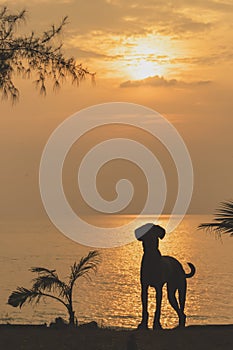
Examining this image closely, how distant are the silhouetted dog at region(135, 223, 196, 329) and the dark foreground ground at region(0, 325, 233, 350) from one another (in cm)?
257

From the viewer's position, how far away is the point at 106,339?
44.8 ft

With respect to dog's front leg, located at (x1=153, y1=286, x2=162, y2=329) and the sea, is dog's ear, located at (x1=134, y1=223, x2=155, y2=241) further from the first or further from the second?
the sea

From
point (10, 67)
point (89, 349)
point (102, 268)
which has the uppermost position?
point (102, 268)

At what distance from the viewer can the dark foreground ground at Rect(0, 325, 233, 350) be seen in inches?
530

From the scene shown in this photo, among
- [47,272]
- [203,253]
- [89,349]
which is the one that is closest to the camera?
[89,349]

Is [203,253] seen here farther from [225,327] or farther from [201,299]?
[225,327]

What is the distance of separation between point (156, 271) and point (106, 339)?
3.62 m

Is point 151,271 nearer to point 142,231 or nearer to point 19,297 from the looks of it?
point 142,231

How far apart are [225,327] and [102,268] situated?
12296cm

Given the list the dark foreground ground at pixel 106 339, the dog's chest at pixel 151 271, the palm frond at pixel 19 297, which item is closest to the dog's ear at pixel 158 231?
the dog's chest at pixel 151 271

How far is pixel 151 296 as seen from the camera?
8481cm

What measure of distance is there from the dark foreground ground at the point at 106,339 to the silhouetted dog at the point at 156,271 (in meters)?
2.57

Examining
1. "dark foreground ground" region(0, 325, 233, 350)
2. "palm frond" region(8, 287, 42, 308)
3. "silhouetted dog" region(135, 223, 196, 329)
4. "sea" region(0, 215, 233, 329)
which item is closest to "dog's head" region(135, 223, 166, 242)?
"silhouetted dog" region(135, 223, 196, 329)

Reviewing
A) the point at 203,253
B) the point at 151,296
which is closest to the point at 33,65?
the point at 151,296
